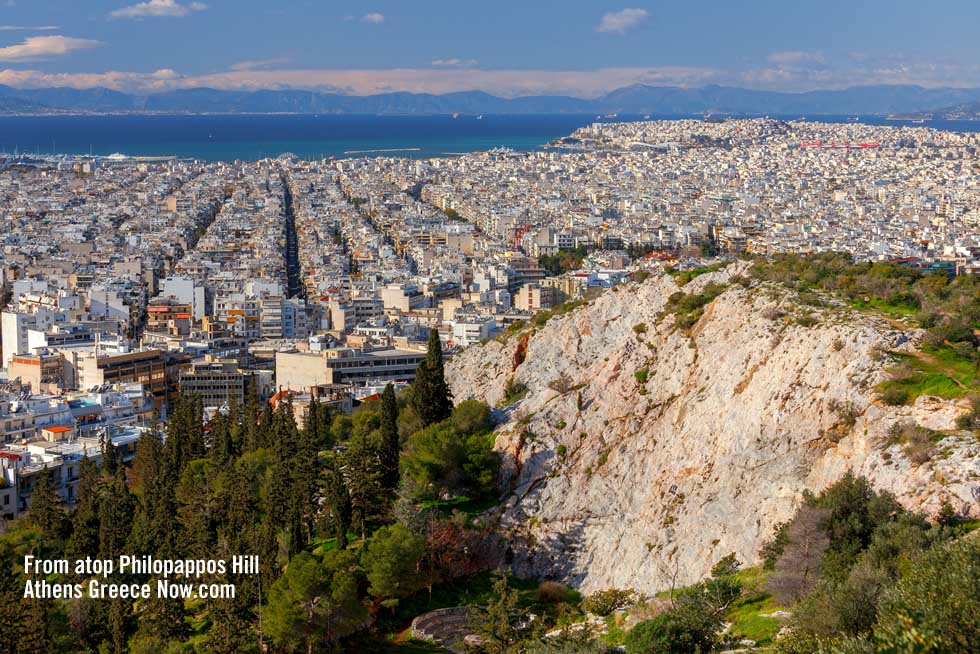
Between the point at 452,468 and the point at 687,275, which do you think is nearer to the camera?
the point at 452,468

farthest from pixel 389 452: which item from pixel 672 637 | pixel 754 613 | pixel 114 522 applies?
pixel 672 637

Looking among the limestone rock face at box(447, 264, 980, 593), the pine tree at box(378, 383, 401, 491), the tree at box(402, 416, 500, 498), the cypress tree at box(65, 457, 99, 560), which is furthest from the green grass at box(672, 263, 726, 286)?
the cypress tree at box(65, 457, 99, 560)

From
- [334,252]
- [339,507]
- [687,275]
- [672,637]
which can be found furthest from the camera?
[334,252]

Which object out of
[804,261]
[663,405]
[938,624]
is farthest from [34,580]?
[938,624]

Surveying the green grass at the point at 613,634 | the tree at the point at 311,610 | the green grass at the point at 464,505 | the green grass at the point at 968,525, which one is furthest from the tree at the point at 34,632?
the green grass at the point at 968,525

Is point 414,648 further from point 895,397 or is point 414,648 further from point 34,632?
point 895,397

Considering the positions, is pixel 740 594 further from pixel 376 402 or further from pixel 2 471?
pixel 2 471
